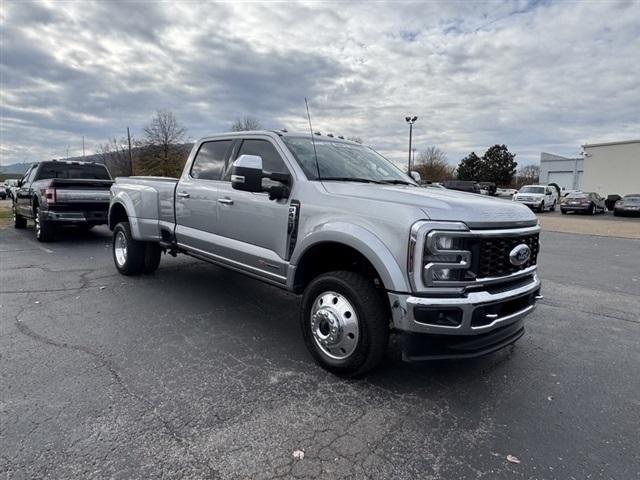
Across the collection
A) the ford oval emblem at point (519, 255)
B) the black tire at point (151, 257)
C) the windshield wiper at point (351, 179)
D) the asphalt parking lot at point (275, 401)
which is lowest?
the asphalt parking lot at point (275, 401)

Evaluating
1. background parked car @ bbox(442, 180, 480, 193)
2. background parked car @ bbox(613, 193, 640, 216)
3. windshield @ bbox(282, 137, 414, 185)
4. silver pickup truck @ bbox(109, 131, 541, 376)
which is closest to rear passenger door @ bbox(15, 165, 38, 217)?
silver pickup truck @ bbox(109, 131, 541, 376)

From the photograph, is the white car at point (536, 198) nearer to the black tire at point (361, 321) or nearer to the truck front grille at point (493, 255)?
the truck front grille at point (493, 255)

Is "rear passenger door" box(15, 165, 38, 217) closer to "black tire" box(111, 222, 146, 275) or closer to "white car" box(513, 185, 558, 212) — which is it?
"black tire" box(111, 222, 146, 275)

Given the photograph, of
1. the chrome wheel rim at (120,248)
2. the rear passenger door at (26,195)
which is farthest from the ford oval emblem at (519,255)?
the rear passenger door at (26,195)

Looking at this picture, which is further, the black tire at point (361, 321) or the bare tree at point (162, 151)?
the bare tree at point (162, 151)

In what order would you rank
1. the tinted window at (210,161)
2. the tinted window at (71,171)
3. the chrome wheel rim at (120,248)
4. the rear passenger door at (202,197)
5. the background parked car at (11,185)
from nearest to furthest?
the rear passenger door at (202,197) < the tinted window at (210,161) < the chrome wheel rim at (120,248) < the tinted window at (71,171) < the background parked car at (11,185)

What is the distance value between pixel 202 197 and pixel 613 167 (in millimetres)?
49644

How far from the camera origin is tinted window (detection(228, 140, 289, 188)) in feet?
→ 13.3

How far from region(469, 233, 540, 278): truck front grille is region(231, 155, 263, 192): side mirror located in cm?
185

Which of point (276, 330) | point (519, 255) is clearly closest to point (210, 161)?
point (276, 330)

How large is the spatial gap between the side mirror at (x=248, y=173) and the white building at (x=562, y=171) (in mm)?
75715

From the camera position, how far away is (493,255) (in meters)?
3.02

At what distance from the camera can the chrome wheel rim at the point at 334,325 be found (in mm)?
3223

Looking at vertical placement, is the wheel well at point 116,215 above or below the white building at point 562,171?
below
